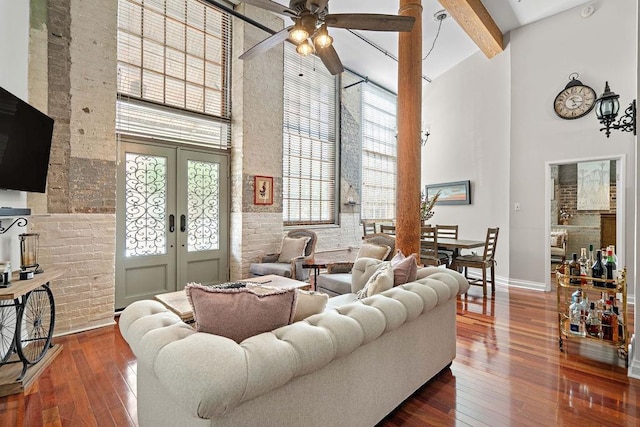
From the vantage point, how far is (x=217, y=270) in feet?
16.1

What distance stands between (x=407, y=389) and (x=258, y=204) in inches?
142

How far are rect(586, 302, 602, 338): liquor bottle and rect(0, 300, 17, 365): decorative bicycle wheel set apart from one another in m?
4.77

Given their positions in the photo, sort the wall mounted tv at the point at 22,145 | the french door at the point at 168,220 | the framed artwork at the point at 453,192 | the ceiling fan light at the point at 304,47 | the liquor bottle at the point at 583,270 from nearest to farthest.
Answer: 1. the wall mounted tv at the point at 22,145
2. the ceiling fan light at the point at 304,47
3. the liquor bottle at the point at 583,270
4. the french door at the point at 168,220
5. the framed artwork at the point at 453,192

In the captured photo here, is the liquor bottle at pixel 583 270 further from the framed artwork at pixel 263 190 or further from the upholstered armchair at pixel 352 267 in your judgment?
the framed artwork at pixel 263 190

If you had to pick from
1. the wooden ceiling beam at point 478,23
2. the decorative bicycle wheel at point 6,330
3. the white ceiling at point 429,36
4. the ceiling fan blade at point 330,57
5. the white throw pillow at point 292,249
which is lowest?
the decorative bicycle wheel at point 6,330

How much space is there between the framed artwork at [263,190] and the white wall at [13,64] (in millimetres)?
2712

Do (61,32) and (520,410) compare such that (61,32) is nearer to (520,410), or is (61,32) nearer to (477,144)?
(520,410)

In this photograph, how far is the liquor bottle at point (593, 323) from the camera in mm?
2783

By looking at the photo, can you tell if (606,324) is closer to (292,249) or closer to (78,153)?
(292,249)

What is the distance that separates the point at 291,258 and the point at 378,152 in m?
4.00

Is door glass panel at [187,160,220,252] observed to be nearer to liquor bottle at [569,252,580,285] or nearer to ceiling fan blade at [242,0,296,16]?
ceiling fan blade at [242,0,296,16]

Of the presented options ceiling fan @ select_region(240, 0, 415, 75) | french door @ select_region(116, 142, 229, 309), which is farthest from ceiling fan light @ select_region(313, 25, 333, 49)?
french door @ select_region(116, 142, 229, 309)

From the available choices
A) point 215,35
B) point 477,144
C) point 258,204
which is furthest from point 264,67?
point 477,144

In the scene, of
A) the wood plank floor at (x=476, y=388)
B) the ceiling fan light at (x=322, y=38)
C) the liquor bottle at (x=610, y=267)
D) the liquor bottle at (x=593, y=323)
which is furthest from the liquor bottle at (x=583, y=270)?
the ceiling fan light at (x=322, y=38)
